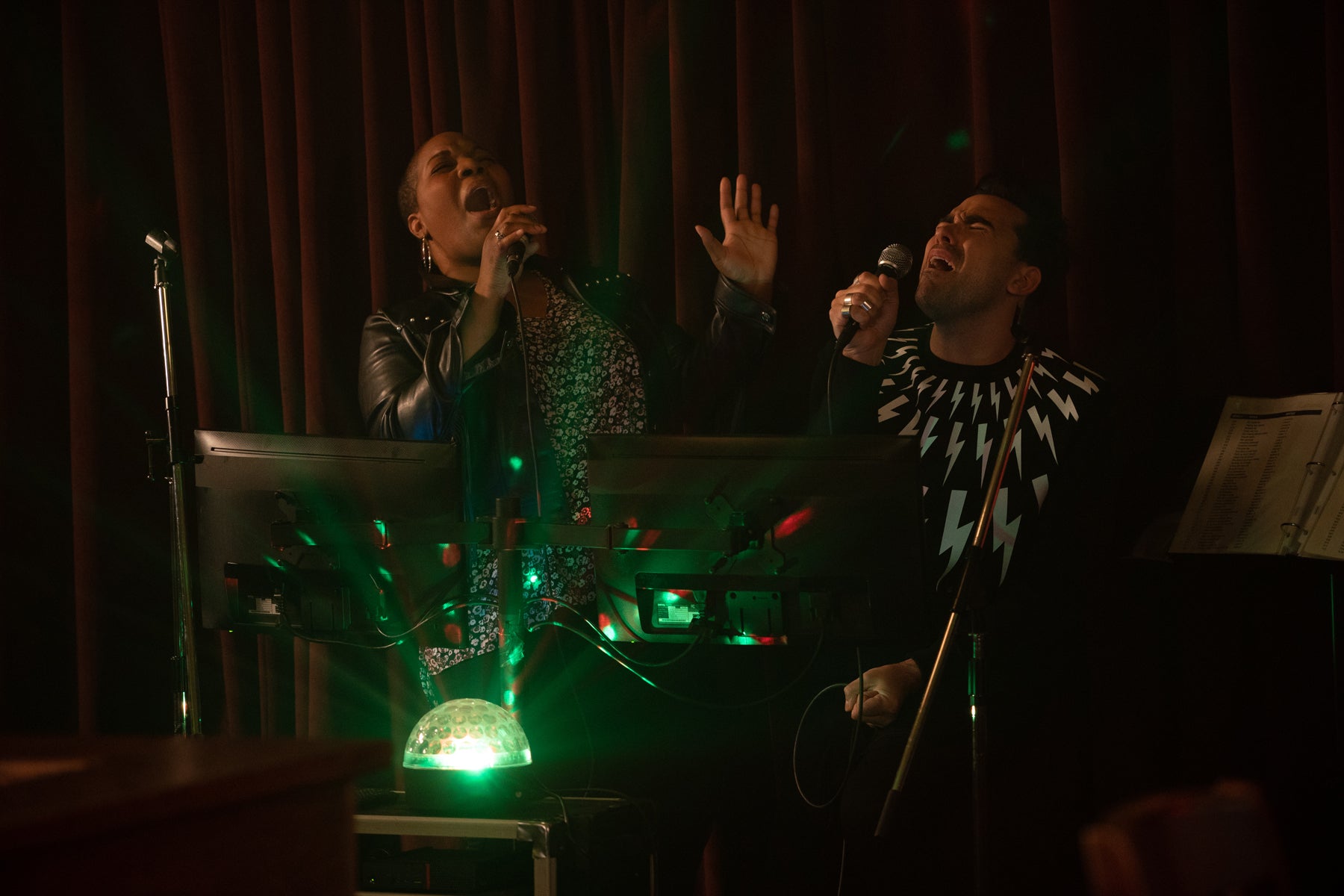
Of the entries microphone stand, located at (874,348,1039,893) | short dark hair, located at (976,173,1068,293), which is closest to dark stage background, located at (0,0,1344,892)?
short dark hair, located at (976,173,1068,293)

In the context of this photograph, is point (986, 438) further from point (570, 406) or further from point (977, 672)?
point (570, 406)

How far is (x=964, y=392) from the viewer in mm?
2135

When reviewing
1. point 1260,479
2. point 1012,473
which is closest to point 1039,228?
point 1012,473

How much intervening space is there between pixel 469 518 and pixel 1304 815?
1.48m

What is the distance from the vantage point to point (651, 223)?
2.69 meters

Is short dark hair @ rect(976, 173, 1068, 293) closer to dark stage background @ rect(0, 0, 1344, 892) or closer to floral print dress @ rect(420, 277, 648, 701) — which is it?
dark stage background @ rect(0, 0, 1344, 892)

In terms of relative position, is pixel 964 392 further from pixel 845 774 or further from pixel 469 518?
pixel 469 518

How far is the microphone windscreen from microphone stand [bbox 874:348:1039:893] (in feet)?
1.50

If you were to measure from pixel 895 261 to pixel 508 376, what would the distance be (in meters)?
0.69

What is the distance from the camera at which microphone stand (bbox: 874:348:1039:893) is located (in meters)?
1.59

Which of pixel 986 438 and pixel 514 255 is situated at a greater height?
pixel 514 255

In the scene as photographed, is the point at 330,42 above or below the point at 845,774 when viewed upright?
above

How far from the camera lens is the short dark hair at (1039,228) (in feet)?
7.25

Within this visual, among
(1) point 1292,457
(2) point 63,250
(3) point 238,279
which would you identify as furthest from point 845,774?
(2) point 63,250
